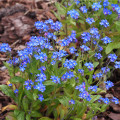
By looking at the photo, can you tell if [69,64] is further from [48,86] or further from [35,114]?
[35,114]

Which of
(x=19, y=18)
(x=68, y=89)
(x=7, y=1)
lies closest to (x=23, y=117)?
(x=68, y=89)

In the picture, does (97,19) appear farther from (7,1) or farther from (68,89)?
(7,1)

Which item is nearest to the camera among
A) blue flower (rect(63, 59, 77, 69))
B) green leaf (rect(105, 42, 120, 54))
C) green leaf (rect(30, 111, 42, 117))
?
blue flower (rect(63, 59, 77, 69))

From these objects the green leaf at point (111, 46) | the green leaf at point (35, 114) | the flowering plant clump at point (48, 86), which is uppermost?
the green leaf at point (111, 46)

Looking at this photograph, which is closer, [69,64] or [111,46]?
[69,64]

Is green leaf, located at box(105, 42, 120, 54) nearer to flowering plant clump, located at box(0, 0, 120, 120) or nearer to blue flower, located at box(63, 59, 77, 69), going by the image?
flowering plant clump, located at box(0, 0, 120, 120)

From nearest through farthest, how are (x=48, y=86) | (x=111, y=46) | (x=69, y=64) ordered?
(x=69, y=64) < (x=48, y=86) < (x=111, y=46)

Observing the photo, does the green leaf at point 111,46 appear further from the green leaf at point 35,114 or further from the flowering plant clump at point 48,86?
Result: the green leaf at point 35,114

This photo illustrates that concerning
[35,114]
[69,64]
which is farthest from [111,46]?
[35,114]


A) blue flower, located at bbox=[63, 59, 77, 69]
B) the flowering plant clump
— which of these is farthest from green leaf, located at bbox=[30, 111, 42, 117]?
blue flower, located at bbox=[63, 59, 77, 69]

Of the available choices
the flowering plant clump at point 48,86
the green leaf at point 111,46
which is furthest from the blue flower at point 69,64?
the green leaf at point 111,46

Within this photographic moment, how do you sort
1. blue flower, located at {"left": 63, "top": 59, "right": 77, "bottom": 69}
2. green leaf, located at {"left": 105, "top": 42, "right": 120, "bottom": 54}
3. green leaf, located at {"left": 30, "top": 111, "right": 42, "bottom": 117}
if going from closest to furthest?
blue flower, located at {"left": 63, "top": 59, "right": 77, "bottom": 69}, green leaf, located at {"left": 30, "top": 111, "right": 42, "bottom": 117}, green leaf, located at {"left": 105, "top": 42, "right": 120, "bottom": 54}
